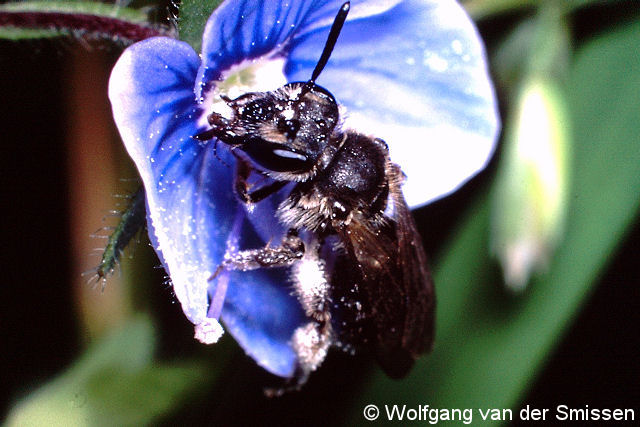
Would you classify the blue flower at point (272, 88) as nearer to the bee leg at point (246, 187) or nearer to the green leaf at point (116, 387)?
the bee leg at point (246, 187)

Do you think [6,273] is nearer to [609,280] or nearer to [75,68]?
[75,68]

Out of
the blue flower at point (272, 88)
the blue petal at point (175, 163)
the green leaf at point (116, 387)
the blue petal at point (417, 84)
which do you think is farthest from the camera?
the green leaf at point (116, 387)

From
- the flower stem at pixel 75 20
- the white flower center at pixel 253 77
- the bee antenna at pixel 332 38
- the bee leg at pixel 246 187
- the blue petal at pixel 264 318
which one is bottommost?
the blue petal at pixel 264 318

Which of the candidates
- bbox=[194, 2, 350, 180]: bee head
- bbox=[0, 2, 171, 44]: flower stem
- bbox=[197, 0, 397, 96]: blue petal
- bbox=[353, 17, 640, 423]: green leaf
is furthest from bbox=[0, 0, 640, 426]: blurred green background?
bbox=[194, 2, 350, 180]: bee head

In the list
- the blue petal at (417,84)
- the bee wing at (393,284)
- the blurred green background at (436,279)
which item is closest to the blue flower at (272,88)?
the blue petal at (417,84)

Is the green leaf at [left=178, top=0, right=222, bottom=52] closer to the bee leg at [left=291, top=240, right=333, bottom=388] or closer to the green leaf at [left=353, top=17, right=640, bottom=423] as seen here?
the bee leg at [left=291, top=240, right=333, bottom=388]

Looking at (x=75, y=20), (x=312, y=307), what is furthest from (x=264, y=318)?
(x=75, y=20)

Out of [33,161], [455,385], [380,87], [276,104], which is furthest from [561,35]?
[33,161]
